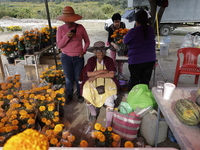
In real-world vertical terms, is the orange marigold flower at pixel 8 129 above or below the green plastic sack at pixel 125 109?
above

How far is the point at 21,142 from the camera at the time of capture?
2.02 ft

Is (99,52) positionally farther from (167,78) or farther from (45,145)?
(167,78)

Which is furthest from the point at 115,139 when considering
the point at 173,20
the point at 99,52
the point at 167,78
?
the point at 173,20

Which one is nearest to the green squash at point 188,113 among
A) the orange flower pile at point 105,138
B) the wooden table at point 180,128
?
the wooden table at point 180,128

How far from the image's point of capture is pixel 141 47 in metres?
2.61

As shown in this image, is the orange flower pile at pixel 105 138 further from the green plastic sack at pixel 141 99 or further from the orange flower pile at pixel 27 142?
the orange flower pile at pixel 27 142

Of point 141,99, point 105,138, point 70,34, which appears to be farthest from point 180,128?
point 70,34

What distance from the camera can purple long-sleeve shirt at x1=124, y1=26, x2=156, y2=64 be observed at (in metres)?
2.49

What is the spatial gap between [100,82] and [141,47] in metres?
0.90

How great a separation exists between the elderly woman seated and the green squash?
1181mm

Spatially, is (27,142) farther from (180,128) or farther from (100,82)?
(100,82)

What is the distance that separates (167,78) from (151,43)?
2.21 meters

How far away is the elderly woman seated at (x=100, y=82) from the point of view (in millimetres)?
2434

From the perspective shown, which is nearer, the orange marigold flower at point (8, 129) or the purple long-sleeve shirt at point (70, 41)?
the orange marigold flower at point (8, 129)
